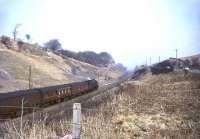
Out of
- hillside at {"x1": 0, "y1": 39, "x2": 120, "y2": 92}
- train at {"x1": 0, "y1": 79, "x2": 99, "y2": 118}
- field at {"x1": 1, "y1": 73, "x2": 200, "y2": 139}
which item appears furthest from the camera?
hillside at {"x1": 0, "y1": 39, "x2": 120, "y2": 92}

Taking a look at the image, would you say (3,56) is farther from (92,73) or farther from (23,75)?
(92,73)

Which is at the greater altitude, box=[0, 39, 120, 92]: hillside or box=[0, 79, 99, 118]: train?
box=[0, 39, 120, 92]: hillside

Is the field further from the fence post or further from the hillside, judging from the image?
the hillside

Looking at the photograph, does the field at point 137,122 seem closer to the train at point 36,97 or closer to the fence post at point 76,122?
the fence post at point 76,122

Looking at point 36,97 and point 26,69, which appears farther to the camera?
point 26,69

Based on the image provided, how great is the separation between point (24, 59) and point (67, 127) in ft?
336

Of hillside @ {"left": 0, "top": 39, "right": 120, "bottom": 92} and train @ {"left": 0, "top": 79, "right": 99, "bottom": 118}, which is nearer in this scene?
train @ {"left": 0, "top": 79, "right": 99, "bottom": 118}

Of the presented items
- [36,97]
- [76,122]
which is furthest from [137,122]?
[36,97]

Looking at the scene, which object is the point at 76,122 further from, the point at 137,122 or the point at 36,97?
the point at 36,97

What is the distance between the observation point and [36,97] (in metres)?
39.7

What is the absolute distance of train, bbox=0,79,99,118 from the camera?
1230 inches

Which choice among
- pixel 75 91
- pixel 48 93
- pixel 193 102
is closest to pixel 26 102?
→ pixel 48 93

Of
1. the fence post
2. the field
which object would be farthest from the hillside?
the fence post

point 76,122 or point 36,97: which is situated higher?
A: point 76,122
